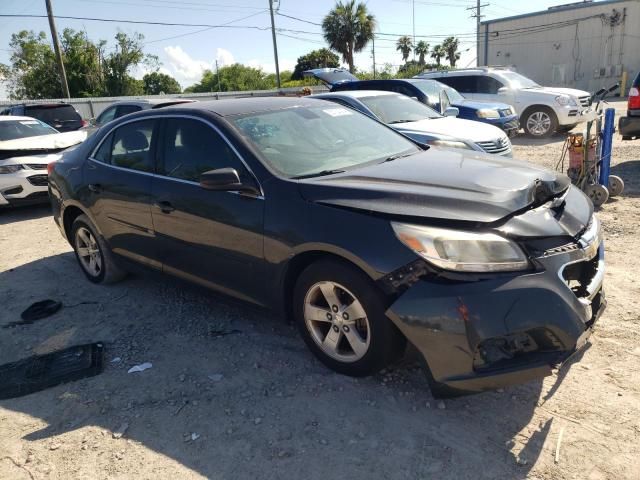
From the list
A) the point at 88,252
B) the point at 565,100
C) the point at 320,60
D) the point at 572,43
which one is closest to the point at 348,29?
the point at 320,60

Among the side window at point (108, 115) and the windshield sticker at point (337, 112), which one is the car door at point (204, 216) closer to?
the windshield sticker at point (337, 112)

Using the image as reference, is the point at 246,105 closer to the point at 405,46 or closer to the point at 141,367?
the point at 141,367

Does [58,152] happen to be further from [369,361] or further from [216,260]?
[369,361]

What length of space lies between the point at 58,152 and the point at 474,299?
8.65 m

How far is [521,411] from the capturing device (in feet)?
9.04

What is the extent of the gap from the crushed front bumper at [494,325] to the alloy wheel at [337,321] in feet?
1.17

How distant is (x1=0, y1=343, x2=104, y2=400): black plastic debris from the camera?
133 inches

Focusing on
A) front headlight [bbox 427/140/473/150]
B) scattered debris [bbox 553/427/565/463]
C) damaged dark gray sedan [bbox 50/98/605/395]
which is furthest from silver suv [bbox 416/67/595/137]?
scattered debris [bbox 553/427/565/463]

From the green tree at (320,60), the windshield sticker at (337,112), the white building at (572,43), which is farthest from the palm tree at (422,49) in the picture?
the windshield sticker at (337,112)

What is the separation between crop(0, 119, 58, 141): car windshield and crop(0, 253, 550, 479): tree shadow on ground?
6315mm

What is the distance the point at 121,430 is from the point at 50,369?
1.04 meters

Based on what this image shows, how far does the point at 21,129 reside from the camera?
30.7ft

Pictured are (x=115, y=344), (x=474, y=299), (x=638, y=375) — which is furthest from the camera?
(x=115, y=344)

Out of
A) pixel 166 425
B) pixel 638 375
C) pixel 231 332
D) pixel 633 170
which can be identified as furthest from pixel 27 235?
pixel 633 170
